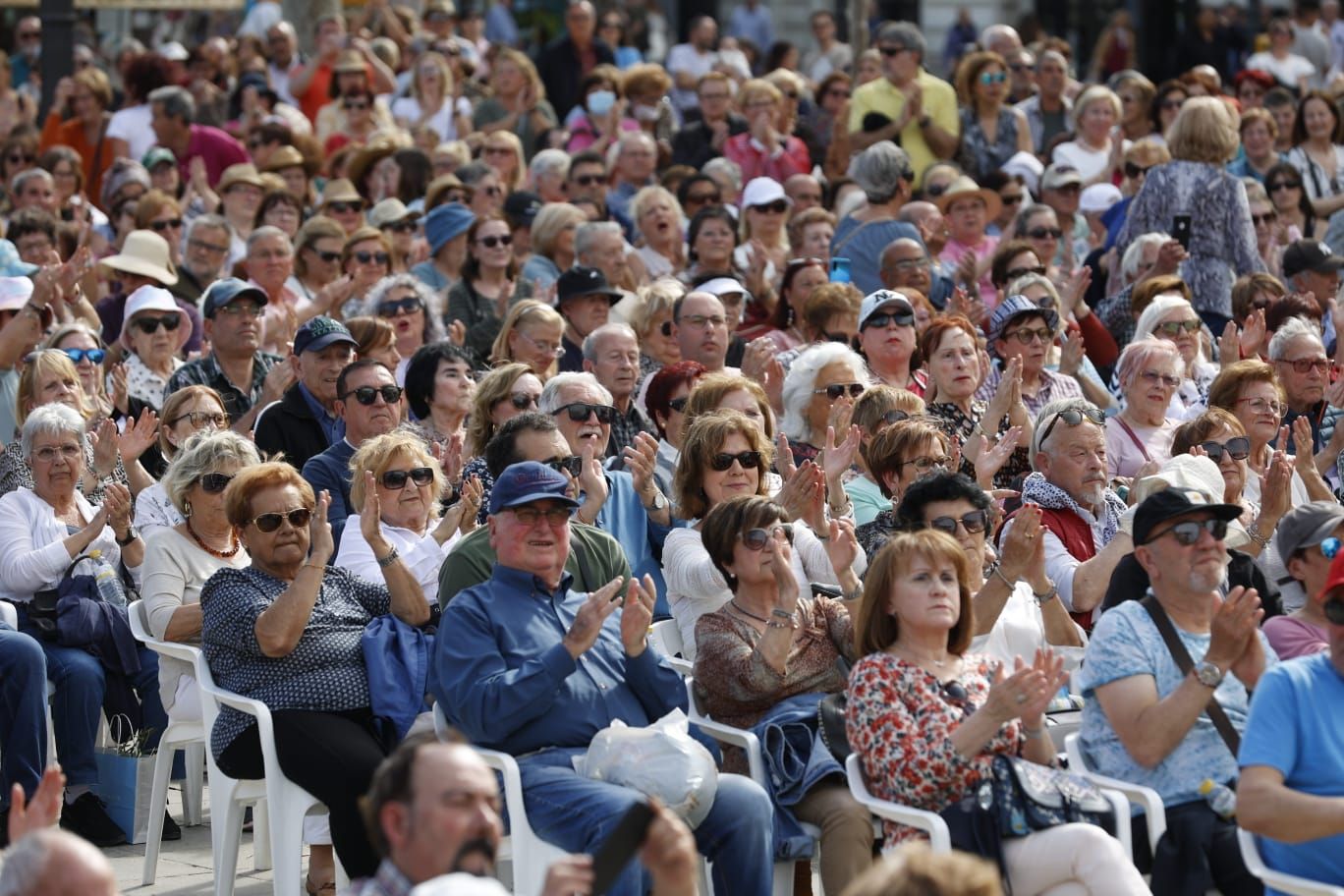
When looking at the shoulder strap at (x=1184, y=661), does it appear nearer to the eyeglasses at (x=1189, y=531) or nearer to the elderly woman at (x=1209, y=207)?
the eyeglasses at (x=1189, y=531)

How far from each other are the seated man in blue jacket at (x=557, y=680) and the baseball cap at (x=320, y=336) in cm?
278

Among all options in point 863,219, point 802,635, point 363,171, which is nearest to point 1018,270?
point 863,219

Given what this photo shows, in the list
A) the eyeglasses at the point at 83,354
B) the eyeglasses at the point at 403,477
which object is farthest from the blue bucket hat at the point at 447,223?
the eyeglasses at the point at 403,477

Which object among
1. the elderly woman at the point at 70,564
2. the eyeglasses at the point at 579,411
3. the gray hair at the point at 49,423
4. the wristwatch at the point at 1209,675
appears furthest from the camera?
the eyeglasses at the point at 579,411

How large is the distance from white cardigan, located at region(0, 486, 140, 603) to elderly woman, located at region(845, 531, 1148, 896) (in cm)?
316

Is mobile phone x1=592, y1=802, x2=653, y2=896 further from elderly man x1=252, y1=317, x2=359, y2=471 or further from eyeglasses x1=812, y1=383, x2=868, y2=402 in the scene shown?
elderly man x1=252, y1=317, x2=359, y2=471

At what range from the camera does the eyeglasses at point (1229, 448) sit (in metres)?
8.40

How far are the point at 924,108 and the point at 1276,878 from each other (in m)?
10.6

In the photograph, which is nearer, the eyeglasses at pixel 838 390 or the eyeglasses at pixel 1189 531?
the eyeglasses at pixel 1189 531

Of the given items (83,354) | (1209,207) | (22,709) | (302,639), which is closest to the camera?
(302,639)

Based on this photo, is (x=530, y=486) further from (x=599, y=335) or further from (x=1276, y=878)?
(x=599, y=335)

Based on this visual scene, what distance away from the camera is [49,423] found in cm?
813

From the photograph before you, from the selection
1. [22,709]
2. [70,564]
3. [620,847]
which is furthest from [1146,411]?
[620,847]

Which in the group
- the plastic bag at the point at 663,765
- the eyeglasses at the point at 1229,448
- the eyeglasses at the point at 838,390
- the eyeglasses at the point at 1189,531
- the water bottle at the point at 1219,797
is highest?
the eyeglasses at the point at 1189,531
